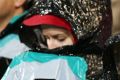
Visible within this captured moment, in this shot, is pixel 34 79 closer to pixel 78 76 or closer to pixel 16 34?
pixel 78 76

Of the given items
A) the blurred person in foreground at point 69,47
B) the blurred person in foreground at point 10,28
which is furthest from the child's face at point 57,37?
the blurred person in foreground at point 10,28

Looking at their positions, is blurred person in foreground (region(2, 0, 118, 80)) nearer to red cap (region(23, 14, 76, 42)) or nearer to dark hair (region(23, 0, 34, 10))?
red cap (region(23, 14, 76, 42))

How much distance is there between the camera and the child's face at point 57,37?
908 mm

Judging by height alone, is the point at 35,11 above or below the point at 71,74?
above

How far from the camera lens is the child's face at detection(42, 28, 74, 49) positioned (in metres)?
0.91

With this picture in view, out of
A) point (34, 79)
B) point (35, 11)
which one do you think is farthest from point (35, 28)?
point (34, 79)

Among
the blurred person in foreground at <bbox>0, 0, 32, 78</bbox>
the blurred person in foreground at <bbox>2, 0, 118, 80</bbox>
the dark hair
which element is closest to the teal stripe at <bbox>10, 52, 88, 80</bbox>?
the blurred person in foreground at <bbox>2, 0, 118, 80</bbox>

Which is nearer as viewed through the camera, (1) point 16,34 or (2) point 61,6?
(2) point 61,6

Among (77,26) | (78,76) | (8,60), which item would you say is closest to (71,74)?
(78,76)

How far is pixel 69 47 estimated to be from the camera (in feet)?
2.90

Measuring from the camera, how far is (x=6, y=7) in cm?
104

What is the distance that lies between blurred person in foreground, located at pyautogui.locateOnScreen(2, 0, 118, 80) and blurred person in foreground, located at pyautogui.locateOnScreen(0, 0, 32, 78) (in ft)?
0.33

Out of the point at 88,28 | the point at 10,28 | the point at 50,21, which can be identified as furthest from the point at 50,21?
the point at 10,28

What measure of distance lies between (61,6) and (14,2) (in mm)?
218
